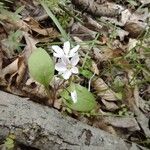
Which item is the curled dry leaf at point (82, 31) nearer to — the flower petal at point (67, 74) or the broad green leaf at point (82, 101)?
the broad green leaf at point (82, 101)

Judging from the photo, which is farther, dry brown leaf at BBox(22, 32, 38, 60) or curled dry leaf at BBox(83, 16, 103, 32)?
curled dry leaf at BBox(83, 16, 103, 32)

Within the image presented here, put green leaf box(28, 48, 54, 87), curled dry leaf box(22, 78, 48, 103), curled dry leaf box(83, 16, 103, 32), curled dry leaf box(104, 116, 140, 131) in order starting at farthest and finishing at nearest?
curled dry leaf box(83, 16, 103, 32) → curled dry leaf box(104, 116, 140, 131) → curled dry leaf box(22, 78, 48, 103) → green leaf box(28, 48, 54, 87)

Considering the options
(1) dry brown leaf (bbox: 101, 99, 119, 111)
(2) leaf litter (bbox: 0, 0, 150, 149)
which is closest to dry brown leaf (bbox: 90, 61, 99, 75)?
(2) leaf litter (bbox: 0, 0, 150, 149)

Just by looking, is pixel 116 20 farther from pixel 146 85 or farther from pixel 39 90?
pixel 39 90

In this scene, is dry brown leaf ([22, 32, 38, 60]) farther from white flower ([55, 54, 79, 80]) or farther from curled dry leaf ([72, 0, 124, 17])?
curled dry leaf ([72, 0, 124, 17])

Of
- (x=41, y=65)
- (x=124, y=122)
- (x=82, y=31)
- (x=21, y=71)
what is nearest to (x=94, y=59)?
(x=82, y=31)

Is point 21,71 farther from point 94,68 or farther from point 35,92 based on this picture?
point 94,68

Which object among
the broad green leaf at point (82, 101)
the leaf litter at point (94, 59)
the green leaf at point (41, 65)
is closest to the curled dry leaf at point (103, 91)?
the leaf litter at point (94, 59)

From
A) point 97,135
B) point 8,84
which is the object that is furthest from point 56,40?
point 97,135
